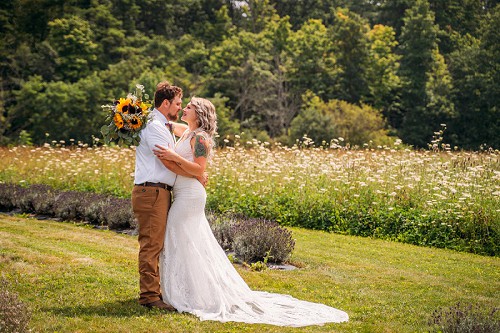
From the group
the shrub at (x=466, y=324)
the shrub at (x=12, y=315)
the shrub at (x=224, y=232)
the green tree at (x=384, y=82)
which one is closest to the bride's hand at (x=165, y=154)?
the shrub at (x=12, y=315)

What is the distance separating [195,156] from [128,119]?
2.45 feet

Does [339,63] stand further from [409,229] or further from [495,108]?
[409,229]

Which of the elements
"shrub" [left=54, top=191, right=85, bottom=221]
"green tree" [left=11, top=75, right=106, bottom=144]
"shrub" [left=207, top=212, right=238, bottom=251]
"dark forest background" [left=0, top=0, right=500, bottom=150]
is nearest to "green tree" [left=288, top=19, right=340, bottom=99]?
"dark forest background" [left=0, top=0, right=500, bottom=150]

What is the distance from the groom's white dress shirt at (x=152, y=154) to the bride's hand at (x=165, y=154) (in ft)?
0.22

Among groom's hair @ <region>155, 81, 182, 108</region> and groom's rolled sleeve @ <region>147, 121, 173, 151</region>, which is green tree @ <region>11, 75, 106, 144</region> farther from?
groom's rolled sleeve @ <region>147, 121, 173, 151</region>

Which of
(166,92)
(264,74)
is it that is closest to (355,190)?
(166,92)

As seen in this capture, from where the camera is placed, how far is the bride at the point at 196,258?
6.52 m

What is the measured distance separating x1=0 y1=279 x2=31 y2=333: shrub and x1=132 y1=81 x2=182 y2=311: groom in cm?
137

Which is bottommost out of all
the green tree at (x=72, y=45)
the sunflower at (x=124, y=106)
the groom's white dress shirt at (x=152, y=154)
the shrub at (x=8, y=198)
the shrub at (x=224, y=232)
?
the shrub at (x=8, y=198)

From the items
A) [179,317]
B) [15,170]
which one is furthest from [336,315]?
[15,170]

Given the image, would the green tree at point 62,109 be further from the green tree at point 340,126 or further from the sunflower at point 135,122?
the sunflower at point 135,122

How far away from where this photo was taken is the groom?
6.48 meters

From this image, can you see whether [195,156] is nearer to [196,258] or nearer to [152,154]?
[152,154]

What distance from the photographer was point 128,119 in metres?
6.53
